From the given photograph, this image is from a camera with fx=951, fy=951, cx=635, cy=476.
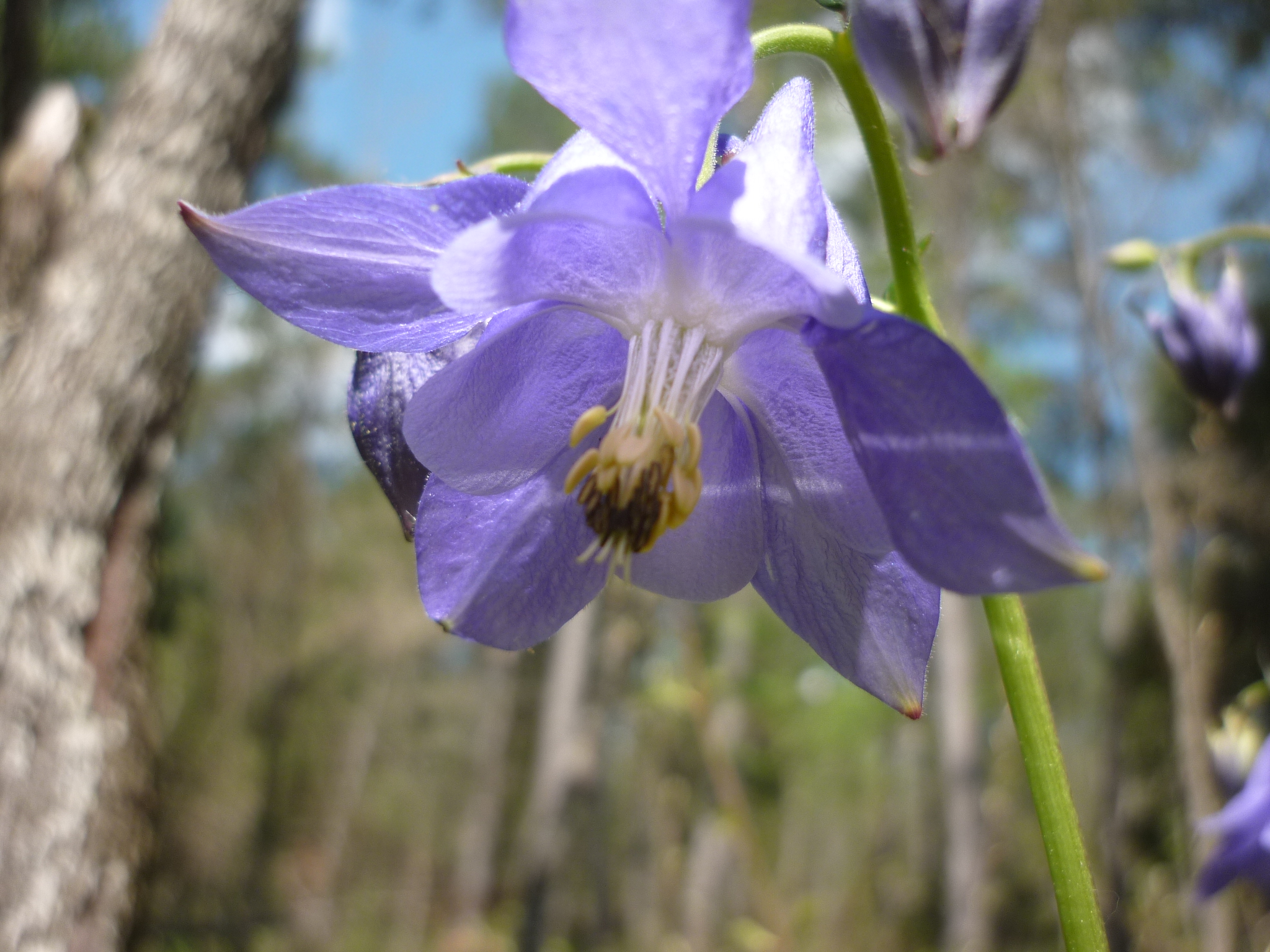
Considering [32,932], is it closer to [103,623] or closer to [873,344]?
[103,623]

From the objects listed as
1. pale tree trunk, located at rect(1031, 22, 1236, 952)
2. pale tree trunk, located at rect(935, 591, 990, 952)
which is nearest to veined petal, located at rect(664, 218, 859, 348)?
pale tree trunk, located at rect(1031, 22, 1236, 952)

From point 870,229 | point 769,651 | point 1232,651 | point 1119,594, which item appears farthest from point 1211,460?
point 769,651

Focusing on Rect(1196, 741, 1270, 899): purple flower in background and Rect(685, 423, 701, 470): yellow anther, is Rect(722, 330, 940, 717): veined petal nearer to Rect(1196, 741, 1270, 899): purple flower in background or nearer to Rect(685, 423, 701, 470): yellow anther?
Rect(685, 423, 701, 470): yellow anther

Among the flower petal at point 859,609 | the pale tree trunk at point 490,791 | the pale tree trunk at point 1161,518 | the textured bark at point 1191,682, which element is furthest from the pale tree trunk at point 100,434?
the pale tree trunk at point 490,791

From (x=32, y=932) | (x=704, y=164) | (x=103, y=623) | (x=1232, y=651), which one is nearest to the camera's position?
(x=704, y=164)

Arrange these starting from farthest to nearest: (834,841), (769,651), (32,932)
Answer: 1. (834,841)
2. (769,651)
3. (32,932)

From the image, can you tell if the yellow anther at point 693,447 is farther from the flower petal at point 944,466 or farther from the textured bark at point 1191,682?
the textured bark at point 1191,682
